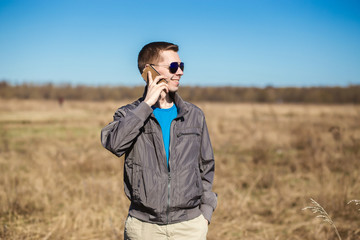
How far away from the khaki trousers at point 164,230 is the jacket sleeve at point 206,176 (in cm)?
11

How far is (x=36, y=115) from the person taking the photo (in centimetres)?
1567

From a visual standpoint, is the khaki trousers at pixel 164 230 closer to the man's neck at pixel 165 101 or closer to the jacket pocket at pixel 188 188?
the jacket pocket at pixel 188 188

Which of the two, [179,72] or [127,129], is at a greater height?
[179,72]

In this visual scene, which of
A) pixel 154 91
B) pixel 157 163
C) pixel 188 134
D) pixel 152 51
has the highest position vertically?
pixel 152 51

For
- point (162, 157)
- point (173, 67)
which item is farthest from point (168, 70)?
point (162, 157)

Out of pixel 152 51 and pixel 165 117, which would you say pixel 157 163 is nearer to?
pixel 165 117

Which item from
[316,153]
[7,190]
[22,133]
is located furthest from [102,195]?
[22,133]

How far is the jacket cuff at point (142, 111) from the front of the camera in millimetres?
1523

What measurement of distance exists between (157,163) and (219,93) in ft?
172

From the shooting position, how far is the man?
155 cm

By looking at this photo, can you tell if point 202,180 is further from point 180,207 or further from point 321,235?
point 321,235

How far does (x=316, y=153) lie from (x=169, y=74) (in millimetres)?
6028

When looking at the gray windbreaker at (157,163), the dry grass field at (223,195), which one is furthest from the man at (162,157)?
the dry grass field at (223,195)

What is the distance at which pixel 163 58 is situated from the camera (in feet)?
5.54
